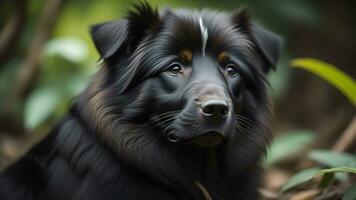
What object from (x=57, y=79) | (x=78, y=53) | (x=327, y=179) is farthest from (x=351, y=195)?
(x=57, y=79)

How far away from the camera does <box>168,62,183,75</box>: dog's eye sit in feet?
13.2

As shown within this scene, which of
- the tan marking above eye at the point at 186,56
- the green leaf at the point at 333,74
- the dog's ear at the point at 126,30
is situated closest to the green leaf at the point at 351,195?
the green leaf at the point at 333,74

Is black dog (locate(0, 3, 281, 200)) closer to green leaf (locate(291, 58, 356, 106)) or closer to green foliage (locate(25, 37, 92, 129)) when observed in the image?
green leaf (locate(291, 58, 356, 106))

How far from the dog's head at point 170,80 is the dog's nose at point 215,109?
1.5 inches

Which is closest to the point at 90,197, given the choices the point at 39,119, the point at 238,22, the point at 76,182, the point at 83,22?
the point at 76,182

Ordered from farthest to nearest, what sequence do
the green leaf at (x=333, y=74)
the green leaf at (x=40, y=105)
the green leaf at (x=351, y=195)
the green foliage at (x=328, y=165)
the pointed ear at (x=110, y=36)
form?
1. the green leaf at (x=40, y=105)
2. the green leaf at (x=333, y=74)
3. the green foliage at (x=328, y=165)
4. the pointed ear at (x=110, y=36)
5. the green leaf at (x=351, y=195)

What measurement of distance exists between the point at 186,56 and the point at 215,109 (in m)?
0.48

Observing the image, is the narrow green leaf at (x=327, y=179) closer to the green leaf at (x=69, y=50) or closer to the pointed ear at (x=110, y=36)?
the pointed ear at (x=110, y=36)

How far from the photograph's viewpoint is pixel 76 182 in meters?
4.10

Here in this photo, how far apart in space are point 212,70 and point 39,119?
2.15 meters

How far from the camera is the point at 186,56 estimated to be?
4.05 meters

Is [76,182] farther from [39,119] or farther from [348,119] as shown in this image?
[348,119]

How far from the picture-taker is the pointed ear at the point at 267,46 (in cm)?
442

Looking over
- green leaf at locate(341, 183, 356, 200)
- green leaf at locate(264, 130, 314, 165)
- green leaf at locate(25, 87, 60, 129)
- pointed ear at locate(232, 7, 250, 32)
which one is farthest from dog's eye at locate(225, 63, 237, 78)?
green leaf at locate(25, 87, 60, 129)
